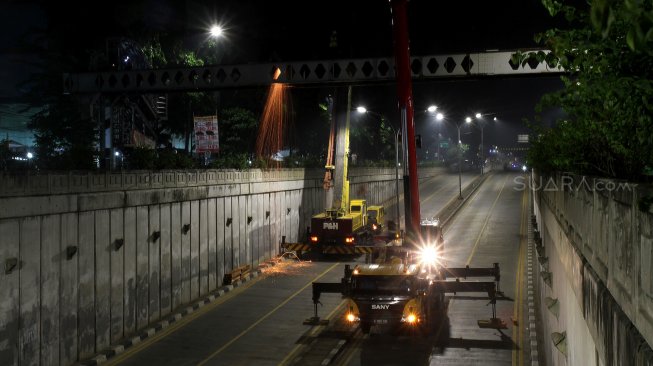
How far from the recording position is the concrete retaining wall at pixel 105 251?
57.3 feet

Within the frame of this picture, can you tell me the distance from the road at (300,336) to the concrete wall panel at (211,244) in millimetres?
1260

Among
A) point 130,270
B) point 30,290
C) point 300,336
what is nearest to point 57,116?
point 130,270

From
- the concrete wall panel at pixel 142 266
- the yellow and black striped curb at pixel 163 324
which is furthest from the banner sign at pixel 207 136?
the yellow and black striped curb at pixel 163 324

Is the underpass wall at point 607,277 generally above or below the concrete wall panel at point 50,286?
above

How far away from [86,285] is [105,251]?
1542 mm

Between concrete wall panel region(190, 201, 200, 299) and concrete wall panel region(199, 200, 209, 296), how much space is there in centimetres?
32

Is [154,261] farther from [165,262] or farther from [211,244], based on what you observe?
[211,244]

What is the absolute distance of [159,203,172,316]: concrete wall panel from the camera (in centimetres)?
2572

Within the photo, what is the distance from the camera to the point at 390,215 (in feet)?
225

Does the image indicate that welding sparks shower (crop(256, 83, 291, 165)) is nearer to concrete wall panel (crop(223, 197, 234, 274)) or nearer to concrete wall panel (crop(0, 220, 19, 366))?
concrete wall panel (crop(223, 197, 234, 274))

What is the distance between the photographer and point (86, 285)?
20.5 meters

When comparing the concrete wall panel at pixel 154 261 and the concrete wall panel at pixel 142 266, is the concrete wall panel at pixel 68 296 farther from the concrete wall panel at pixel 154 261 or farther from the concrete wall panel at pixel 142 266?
the concrete wall panel at pixel 154 261

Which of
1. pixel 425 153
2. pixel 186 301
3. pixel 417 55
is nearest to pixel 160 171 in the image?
pixel 186 301

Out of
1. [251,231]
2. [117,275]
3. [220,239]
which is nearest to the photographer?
[117,275]
